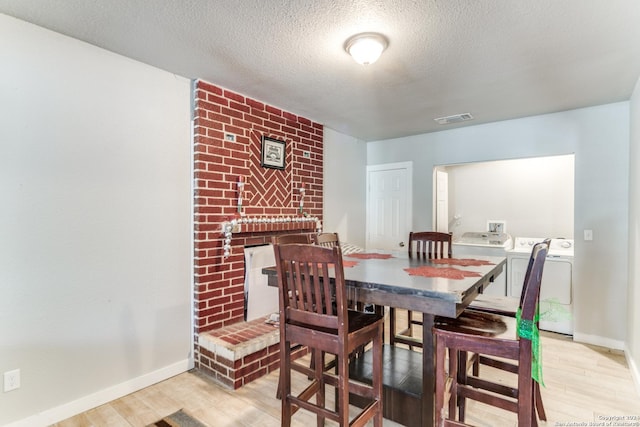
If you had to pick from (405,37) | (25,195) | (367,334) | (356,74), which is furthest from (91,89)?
(367,334)

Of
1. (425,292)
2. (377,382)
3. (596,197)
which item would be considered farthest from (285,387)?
(596,197)

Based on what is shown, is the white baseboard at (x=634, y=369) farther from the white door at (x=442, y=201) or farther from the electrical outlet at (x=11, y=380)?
the electrical outlet at (x=11, y=380)

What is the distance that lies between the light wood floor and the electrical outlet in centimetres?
36

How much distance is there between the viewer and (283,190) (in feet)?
11.4

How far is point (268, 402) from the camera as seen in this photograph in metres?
2.21

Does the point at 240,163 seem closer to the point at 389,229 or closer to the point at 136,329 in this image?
the point at 136,329

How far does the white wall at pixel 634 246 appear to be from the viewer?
246 cm

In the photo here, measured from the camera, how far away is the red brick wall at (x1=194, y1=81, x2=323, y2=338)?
2.68 metres

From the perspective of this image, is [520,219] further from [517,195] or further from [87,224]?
[87,224]

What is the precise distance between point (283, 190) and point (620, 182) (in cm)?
330

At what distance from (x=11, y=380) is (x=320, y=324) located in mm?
1841

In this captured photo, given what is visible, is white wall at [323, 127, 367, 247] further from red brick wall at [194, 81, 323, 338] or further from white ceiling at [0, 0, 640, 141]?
white ceiling at [0, 0, 640, 141]


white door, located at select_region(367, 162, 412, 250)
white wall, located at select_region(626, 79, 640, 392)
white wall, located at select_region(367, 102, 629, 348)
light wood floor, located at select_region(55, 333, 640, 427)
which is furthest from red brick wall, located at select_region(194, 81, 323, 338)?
white wall, located at select_region(626, 79, 640, 392)

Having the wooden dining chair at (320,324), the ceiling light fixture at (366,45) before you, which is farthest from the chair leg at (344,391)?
the ceiling light fixture at (366,45)
